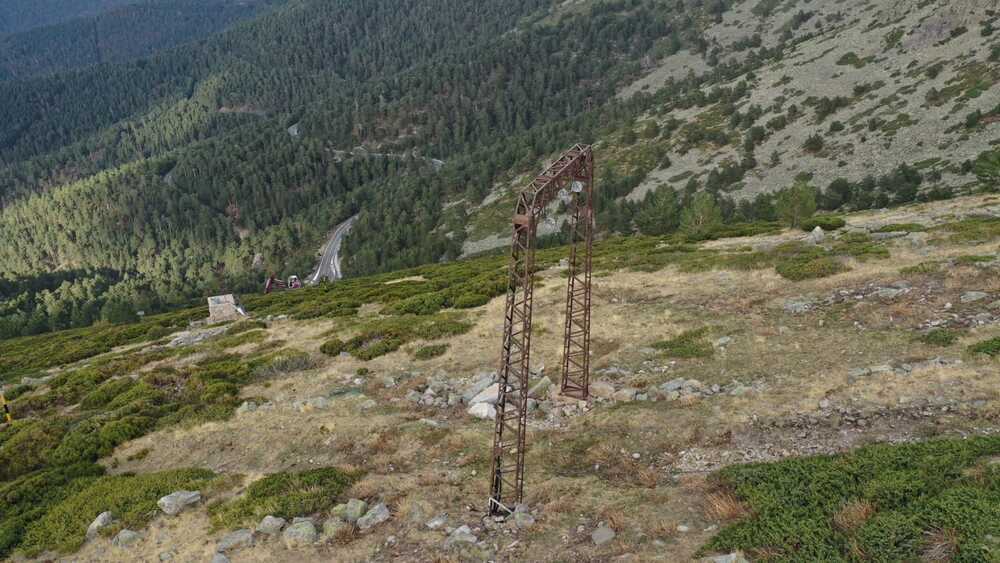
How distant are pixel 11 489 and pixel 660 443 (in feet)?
91.1

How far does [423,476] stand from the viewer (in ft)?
64.9

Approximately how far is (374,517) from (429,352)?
55.3ft

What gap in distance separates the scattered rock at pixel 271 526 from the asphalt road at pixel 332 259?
361 feet

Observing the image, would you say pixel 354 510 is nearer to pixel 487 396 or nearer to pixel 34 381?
pixel 487 396

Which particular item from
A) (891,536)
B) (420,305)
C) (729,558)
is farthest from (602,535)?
(420,305)

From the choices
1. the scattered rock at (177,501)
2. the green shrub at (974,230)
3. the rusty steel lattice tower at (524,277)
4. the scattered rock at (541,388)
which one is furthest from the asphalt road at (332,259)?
the rusty steel lattice tower at (524,277)

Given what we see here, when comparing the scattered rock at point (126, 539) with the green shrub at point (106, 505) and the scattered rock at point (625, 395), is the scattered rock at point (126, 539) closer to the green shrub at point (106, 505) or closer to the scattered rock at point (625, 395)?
the green shrub at point (106, 505)

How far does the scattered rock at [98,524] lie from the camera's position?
1961 cm

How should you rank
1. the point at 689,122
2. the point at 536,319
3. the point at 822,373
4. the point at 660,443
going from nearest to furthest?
the point at 660,443
the point at 822,373
the point at 536,319
the point at 689,122

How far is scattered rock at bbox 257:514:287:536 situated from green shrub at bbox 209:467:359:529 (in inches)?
20.0

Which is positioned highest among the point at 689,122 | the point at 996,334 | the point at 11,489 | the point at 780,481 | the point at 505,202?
the point at 689,122

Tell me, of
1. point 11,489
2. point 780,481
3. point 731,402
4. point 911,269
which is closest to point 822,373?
point 731,402

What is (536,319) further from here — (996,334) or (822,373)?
(996,334)

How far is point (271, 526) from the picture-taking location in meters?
17.6
